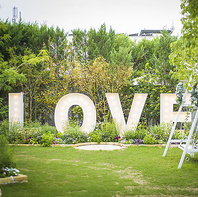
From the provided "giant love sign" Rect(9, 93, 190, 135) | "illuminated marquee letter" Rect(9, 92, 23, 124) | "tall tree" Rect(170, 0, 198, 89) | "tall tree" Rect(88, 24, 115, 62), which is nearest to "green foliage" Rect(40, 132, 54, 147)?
"giant love sign" Rect(9, 93, 190, 135)

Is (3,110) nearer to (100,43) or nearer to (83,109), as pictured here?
(83,109)

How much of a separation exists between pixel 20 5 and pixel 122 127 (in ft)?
34.4

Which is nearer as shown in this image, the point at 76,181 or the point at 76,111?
the point at 76,181

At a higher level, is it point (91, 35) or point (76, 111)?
point (91, 35)

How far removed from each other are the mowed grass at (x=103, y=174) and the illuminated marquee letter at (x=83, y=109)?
8.23 feet

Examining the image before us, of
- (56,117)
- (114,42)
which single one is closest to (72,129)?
(56,117)

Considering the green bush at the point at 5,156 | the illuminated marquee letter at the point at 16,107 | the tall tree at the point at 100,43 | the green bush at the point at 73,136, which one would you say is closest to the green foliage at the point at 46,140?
the green bush at the point at 73,136

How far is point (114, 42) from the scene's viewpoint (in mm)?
13195

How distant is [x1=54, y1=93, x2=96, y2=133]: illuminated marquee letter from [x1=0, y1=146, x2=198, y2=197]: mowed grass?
2.51m

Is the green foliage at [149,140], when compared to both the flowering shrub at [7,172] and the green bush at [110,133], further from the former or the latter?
the flowering shrub at [7,172]

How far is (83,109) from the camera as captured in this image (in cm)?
1031

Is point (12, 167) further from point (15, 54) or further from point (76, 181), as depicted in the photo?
point (15, 54)

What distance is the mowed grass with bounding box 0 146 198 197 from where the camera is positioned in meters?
4.05

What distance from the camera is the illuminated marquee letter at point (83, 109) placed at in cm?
1025
